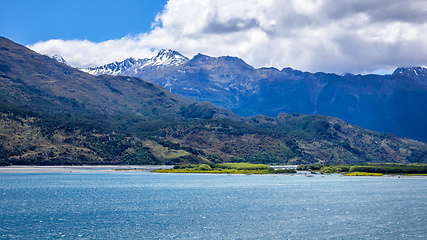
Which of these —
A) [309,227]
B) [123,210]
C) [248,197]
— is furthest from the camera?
[248,197]

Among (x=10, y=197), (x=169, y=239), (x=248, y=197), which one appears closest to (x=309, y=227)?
(x=169, y=239)

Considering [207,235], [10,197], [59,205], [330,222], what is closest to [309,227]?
[330,222]

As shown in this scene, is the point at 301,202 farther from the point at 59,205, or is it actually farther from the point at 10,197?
the point at 10,197

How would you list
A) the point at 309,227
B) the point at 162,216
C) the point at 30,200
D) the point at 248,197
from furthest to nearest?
1. the point at 248,197
2. the point at 30,200
3. the point at 162,216
4. the point at 309,227

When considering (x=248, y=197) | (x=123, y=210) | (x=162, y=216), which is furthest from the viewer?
(x=248, y=197)

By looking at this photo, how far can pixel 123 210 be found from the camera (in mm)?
85375

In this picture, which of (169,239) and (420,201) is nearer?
(169,239)

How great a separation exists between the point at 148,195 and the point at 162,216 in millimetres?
35203

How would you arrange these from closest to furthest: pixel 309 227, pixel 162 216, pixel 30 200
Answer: pixel 309 227 → pixel 162 216 → pixel 30 200

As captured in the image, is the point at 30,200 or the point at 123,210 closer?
the point at 123,210

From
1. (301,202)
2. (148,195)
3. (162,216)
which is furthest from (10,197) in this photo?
(301,202)

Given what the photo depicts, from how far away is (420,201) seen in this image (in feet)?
332

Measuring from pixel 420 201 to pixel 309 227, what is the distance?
4481 centimetres

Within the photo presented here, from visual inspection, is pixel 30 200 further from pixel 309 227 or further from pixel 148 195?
pixel 309 227
